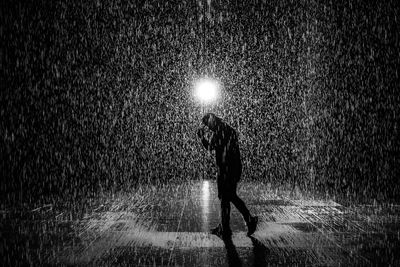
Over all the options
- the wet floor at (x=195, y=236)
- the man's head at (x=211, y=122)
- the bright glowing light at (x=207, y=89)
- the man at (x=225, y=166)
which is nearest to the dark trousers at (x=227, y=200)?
the man at (x=225, y=166)

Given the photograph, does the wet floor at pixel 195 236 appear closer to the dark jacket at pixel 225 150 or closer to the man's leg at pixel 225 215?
the man's leg at pixel 225 215

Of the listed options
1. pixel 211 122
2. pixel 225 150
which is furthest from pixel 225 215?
pixel 211 122

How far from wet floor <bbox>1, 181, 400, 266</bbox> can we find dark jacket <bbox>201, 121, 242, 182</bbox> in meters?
0.81

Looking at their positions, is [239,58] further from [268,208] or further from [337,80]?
[268,208]

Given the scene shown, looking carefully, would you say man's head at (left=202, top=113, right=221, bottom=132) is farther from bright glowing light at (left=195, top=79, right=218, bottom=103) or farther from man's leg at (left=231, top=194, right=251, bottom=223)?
bright glowing light at (left=195, top=79, right=218, bottom=103)

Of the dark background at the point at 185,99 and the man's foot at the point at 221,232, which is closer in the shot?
the man's foot at the point at 221,232

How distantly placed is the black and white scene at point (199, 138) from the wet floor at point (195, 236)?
0.11ft

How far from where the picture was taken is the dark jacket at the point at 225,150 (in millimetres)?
5246

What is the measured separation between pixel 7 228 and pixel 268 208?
4.48 m

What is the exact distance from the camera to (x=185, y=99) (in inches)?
637

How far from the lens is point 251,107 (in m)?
15.4

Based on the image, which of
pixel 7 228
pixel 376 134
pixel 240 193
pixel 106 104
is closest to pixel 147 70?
pixel 106 104

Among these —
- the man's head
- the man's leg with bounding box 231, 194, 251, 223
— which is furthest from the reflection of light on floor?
the man's head

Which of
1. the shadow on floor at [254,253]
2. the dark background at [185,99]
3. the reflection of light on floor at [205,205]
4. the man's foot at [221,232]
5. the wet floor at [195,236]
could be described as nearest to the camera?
the shadow on floor at [254,253]
